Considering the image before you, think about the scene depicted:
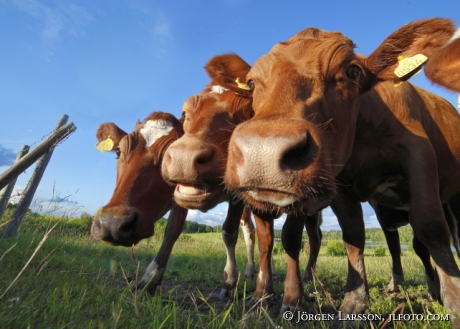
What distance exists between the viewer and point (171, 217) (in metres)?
4.49

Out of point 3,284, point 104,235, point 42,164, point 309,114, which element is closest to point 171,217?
point 104,235

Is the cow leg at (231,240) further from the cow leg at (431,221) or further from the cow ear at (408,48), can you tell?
the cow ear at (408,48)

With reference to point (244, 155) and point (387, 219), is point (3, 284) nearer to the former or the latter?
point (244, 155)

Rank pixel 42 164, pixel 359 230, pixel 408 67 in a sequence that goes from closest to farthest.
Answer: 1. pixel 408 67
2. pixel 359 230
3. pixel 42 164

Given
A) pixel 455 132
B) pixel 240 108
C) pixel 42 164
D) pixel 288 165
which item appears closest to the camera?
pixel 288 165

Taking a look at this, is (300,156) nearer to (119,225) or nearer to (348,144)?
(348,144)

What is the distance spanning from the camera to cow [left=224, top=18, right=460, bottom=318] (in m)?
1.87

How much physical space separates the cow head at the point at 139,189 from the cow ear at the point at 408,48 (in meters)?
2.60

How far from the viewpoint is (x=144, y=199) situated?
4.05 meters

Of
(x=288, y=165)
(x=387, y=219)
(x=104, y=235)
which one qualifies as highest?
(x=387, y=219)

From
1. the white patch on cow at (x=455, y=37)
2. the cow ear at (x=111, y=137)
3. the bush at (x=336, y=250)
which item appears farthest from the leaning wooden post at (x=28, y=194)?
the bush at (x=336, y=250)

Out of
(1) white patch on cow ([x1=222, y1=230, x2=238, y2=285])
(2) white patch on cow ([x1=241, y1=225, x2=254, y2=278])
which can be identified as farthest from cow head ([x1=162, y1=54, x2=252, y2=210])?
(2) white patch on cow ([x1=241, y1=225, x2=254, y2=278])

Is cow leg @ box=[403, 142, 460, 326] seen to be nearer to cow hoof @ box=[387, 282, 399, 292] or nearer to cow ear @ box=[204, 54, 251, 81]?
cow ear @ box=[204, 54, 251, 81]

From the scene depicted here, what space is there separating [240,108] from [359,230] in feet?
5.99
